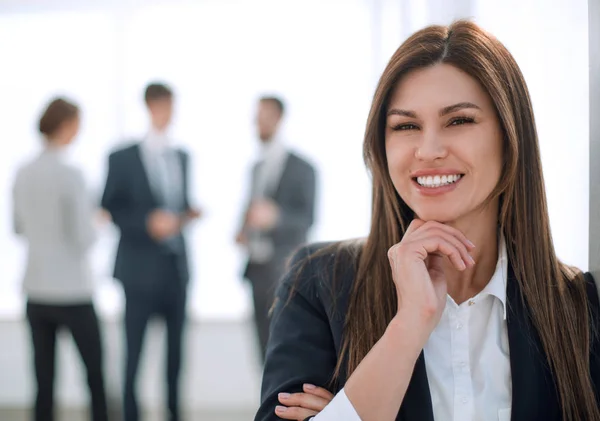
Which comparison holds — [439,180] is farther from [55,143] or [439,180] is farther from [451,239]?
[55,143]

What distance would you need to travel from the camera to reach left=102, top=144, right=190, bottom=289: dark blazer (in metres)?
4.05

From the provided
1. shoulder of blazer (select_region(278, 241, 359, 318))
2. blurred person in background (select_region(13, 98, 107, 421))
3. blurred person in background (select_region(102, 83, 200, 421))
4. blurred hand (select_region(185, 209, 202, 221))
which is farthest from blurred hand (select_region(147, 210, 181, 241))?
shoulder of blazer (select_region(278, 241, 359, 318))

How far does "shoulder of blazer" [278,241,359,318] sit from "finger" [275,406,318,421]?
211mm

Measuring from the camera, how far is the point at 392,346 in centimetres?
142

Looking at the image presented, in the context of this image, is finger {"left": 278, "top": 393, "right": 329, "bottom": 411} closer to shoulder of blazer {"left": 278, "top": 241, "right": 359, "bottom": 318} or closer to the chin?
shoulder of blazer {"left": 278, "top": 241, "right": 359, "bottom": 318}

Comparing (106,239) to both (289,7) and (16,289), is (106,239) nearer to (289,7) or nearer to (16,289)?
(16,289)

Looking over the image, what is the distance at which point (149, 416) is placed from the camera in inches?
199

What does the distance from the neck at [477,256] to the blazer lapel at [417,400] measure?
0.71 feet

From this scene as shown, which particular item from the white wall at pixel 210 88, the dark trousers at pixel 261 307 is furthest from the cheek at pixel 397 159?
the white wall at pixel 210 88

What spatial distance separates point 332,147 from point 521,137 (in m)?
3.99

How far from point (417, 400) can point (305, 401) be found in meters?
0.21

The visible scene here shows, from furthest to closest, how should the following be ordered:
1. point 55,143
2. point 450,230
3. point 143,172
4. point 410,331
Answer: point 143,172
point 55,143
point 450,230
point 410,331

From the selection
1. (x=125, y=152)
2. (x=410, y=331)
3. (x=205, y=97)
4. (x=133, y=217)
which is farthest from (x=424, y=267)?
(x=205, y=97)

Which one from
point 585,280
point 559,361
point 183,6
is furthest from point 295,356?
point 183,6
